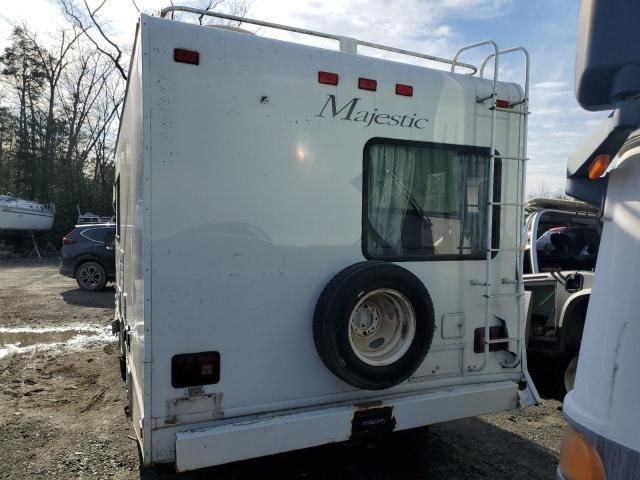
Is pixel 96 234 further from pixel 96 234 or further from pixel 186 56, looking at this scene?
pixel 186 56

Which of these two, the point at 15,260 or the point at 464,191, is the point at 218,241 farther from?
the point at 15,260

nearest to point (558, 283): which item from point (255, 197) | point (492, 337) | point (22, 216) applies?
point (492, 337)

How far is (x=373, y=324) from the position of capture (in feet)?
10.6

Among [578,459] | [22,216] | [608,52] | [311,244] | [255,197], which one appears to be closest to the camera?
[608,52]

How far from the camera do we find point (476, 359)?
139 inches

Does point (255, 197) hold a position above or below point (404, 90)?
below

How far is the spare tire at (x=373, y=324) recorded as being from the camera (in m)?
2.88

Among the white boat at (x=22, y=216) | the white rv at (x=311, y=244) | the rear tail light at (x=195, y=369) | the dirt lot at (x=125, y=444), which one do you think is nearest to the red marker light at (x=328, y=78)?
the white rv at (x=311, y=244)

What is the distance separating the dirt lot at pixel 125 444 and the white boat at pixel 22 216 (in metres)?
18.3

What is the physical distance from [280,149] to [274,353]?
3.75 ft

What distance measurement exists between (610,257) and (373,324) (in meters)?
1.78

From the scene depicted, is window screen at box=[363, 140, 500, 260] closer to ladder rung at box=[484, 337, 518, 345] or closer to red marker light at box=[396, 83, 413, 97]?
red marker light at box=[396, 83, 413, 97]

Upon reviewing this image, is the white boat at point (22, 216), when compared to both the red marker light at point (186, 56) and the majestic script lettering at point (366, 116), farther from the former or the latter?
the majestic script lettering at point (366, 116)

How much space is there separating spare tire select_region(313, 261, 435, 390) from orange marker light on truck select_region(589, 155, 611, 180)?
146 centimetres
